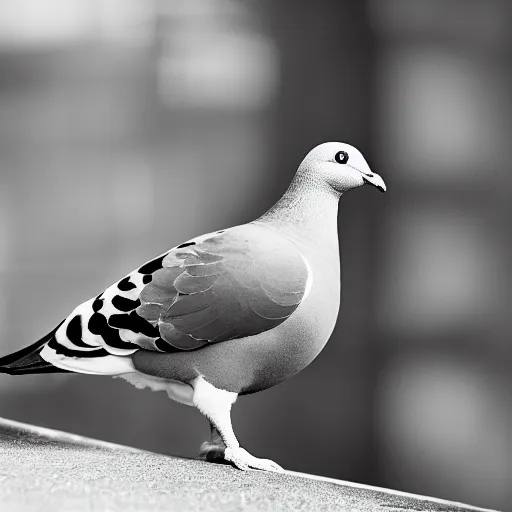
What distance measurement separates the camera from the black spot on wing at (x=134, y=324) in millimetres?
575

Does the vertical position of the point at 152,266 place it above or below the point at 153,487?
above

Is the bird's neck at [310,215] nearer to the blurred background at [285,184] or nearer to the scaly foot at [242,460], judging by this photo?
the scaly foot at [242,460]

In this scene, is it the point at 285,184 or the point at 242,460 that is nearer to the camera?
the point at 242,460

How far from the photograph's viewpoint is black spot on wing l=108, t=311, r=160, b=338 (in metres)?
0.58

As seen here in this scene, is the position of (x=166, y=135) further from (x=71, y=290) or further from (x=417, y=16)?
(x=417, y=16)

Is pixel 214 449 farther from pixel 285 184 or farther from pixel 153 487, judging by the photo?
pixel 285 184

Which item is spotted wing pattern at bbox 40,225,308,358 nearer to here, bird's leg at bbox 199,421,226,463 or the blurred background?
bird's leg at bbox 199,421,226,463

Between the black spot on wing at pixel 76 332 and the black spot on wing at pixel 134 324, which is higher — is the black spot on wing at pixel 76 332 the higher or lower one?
the lower one

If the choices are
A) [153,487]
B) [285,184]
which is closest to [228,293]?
[153,487]

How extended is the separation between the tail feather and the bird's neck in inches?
6.4

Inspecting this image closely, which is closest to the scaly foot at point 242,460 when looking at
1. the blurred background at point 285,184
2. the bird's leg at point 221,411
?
the bird's leg at point 221,411

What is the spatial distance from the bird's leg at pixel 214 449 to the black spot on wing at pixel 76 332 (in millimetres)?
97

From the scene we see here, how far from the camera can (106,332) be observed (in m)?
0.59

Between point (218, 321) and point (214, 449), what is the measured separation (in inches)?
3.6
